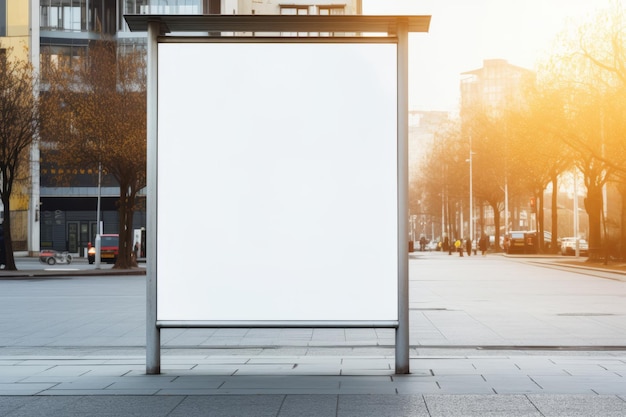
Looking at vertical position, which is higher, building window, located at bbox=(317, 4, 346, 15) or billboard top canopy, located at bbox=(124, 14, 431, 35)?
building window, located at bbox=(317, 4, 346, 15)

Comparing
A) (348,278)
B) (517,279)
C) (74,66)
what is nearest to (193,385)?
(348,278)

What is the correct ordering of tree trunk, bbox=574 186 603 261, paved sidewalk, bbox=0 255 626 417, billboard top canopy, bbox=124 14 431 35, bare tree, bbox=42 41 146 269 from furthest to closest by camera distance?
1. tree trunk, bbox=574 186 603 261
2. bare tree, bbox=42 41 146 269
3. billboard top canopy, bbox=124 14 431 35
4. paved sidewalk, bbox=0 255 626 417

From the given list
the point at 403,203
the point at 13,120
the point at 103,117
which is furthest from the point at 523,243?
the point at 403,203

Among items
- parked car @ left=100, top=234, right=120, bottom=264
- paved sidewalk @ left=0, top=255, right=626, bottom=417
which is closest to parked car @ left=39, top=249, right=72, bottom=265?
parked car @ left=100, top=234, right=120, bottom=264

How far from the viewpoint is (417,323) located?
15727mm

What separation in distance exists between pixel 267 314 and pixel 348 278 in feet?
2.67

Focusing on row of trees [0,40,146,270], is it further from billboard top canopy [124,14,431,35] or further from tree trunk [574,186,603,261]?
billboard top canopy [124,14,431,35]

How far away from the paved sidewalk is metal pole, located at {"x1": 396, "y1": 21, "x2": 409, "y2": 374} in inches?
12.1

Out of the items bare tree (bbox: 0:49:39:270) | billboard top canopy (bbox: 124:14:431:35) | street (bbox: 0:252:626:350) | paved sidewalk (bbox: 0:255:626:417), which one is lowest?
street (bbox: 0:252:626:350)

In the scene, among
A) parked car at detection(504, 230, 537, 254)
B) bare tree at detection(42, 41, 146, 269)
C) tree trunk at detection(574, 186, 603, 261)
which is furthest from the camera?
parked car at detection(504, 230, 537, 254)

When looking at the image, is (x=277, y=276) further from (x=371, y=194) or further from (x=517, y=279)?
(x=517, y=279)

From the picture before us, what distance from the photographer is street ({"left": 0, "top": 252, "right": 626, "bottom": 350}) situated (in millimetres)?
13031

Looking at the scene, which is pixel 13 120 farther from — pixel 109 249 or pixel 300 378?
pixel 300 378

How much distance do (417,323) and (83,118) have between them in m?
25.2
